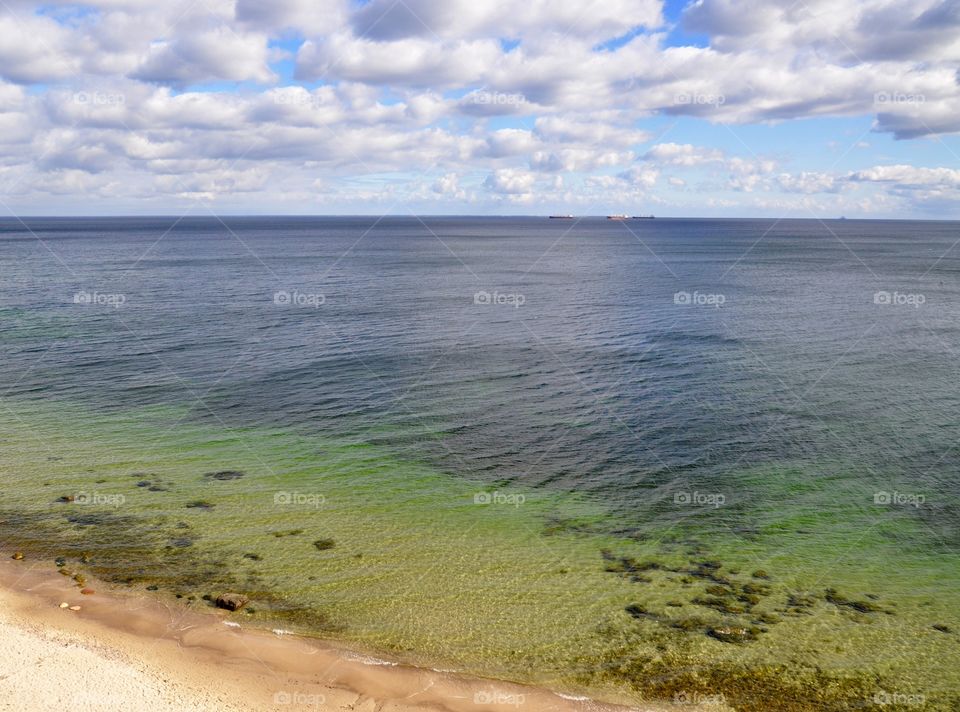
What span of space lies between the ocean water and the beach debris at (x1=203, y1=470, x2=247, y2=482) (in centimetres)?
19

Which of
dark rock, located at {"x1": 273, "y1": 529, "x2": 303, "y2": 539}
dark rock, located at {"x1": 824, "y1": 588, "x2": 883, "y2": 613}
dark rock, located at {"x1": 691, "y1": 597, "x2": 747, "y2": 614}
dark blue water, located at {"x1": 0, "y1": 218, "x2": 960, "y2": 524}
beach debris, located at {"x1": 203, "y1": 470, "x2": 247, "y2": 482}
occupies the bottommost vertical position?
dark rock, located at {"x1": 824, "y1": 588, "x2": 883, "y2": 613}

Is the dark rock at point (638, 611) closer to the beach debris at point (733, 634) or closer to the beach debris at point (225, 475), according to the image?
the beach debris at point (733, 634)

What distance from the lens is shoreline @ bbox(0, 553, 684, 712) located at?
17.7 metres

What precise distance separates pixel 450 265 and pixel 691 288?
5399 centimetres

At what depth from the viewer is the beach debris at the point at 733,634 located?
2086 cm

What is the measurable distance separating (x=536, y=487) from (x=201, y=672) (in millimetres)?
16920

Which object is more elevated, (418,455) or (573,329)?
(573,329)

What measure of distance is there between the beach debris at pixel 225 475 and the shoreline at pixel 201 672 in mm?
10549

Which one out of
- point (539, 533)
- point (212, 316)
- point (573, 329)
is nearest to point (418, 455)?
point (539, 533)

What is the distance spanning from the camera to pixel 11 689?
1745 cm

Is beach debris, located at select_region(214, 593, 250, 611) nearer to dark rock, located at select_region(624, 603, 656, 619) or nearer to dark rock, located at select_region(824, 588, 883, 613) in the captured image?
dark rock, located at select_region(624, 603, 656, 619)

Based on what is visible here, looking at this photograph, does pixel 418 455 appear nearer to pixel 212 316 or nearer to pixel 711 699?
pixel 711 699

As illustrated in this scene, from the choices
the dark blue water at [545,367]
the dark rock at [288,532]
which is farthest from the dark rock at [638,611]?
the dark rock at [288,532]

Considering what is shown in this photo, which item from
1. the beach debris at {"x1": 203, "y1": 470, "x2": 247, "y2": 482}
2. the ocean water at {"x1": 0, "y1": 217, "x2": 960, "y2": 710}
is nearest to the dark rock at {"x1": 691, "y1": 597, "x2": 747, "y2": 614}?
the ocean water at {"x1": 0, "y1": 217, "x2": 960, "y2": 710}
